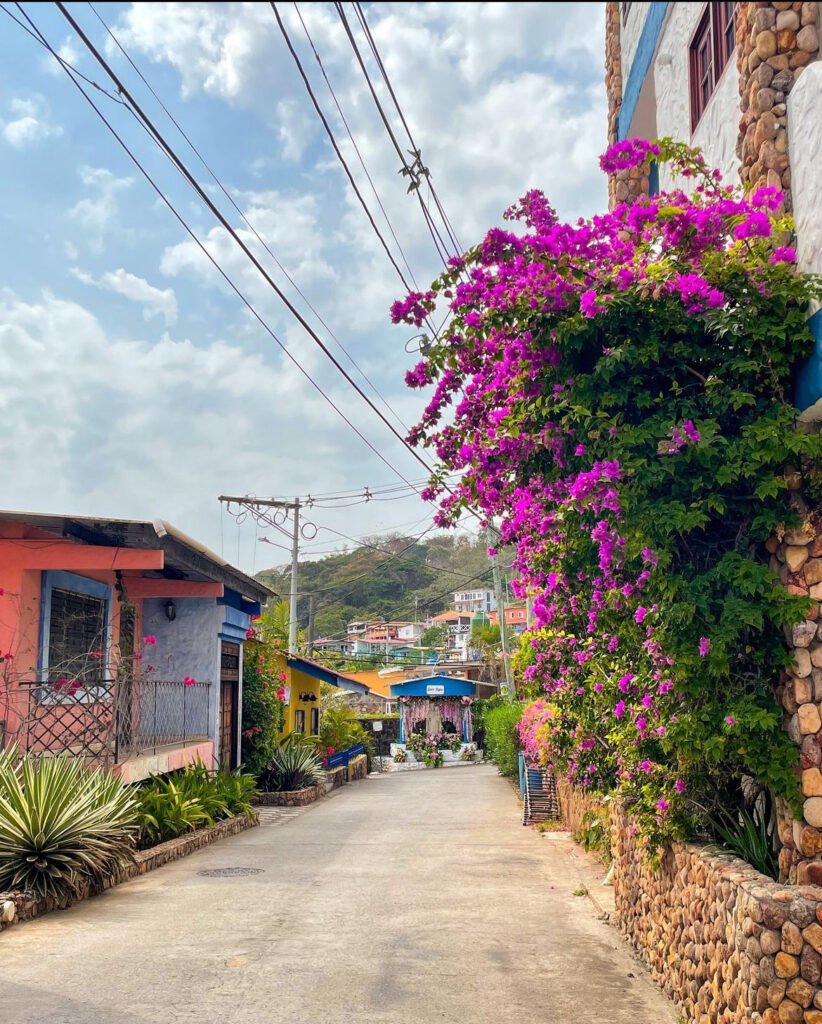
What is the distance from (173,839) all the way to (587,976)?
23.6ft

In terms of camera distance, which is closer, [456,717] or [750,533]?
[750,533]

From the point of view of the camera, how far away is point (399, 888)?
10.2m

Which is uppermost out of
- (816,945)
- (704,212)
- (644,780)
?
(704,212)

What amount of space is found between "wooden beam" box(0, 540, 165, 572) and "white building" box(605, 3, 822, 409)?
7582 millimetres

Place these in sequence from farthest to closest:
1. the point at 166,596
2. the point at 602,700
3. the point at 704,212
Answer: the point at 166,596, the point at 602,700, the point at 704,212

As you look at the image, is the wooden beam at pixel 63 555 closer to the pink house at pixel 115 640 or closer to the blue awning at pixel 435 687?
the pink house at pixel 115 640

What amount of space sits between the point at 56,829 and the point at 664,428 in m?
6.48

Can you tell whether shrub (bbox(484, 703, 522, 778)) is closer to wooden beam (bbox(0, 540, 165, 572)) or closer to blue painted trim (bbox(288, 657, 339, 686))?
blue painted trim (bbox(288, 657, 339, 686))

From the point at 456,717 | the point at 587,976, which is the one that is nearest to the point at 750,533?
the point at 587,976

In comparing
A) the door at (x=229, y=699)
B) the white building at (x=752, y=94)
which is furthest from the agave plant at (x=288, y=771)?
the white building at (x=752, y=94)

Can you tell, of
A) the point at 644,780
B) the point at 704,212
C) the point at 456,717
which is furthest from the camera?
the point at 456,717

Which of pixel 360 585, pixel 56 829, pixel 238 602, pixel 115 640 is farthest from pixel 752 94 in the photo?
pixel 360 585

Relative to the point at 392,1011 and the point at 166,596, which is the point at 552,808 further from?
the point at 392,1011

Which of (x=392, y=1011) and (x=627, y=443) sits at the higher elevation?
(x=627, y=443)
